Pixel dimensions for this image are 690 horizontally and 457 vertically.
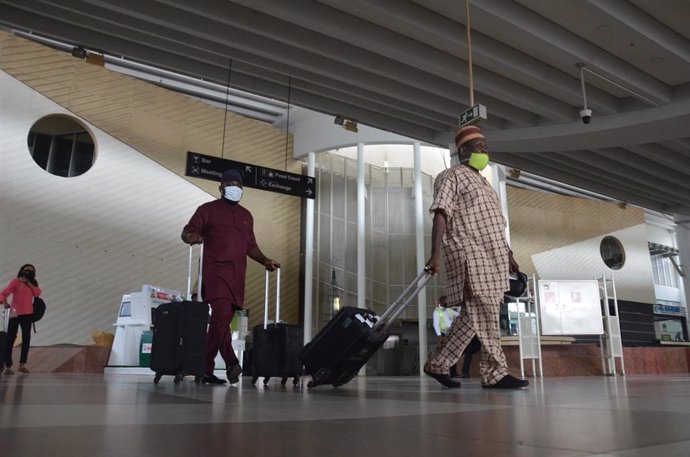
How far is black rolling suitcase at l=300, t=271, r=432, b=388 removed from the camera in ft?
13.1

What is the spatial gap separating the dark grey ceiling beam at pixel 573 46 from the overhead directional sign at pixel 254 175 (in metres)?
5.50

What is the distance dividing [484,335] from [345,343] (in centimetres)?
101

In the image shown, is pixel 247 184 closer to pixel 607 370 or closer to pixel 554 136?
pixel 554 136

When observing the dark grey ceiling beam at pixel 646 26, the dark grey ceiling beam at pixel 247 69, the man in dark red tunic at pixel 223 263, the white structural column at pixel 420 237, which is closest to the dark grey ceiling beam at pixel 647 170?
the dark grey ceiling beam at pixel 646 26

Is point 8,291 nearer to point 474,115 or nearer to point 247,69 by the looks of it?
point 247,69

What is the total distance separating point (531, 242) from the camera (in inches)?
722

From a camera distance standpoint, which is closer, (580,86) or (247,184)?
(580,86)

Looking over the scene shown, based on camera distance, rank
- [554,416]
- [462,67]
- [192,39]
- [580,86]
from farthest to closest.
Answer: [580,86]
[462,67]
[192,39]
[554,416]

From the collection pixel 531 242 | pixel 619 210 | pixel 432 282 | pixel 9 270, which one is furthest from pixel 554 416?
pixel 619 210

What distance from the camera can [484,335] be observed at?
390 centimetres

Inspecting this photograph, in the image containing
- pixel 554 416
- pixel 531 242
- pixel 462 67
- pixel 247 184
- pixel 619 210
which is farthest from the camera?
pixel 619 210

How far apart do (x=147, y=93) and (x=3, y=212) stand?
4.33 meters

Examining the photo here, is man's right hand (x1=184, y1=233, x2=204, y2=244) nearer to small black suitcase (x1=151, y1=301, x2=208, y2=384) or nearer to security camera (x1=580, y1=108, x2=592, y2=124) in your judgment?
small black suitcase (x1=151, y1=301, x2=208, y2=384)

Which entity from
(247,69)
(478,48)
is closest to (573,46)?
(478,48)
